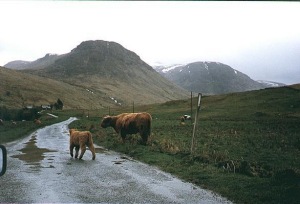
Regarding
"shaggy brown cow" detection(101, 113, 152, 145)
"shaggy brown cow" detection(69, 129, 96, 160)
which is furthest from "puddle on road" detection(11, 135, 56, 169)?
"shaggy brown cow" detection(101, 113, 152, 145)

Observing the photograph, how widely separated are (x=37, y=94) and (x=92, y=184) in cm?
15802

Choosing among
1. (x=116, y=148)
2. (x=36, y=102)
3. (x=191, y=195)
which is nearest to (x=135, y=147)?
(x=116, y=148)

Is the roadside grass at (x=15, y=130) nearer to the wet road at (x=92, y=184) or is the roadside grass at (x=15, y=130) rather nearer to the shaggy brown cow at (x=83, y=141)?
the shaggy brown cow at (x=83, y=141)

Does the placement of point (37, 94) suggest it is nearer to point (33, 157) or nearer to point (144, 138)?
point (144, 138)

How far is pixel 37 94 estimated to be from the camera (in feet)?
531

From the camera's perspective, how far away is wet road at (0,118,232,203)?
32.9 ft

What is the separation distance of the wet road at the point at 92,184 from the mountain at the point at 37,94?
122 m

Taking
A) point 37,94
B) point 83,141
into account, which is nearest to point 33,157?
point 83,141

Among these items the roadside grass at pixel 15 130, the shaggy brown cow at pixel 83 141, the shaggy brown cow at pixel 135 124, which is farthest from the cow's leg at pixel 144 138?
the roadside grass at pixel 15 130

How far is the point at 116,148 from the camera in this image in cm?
2336

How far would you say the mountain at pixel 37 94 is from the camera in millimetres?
145000

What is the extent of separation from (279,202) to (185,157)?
330 inches

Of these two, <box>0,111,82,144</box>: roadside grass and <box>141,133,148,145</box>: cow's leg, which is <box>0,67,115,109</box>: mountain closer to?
<box>0,111,82,144</box>: roadside grass

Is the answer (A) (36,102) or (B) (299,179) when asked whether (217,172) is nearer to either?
(B) (299,179)
